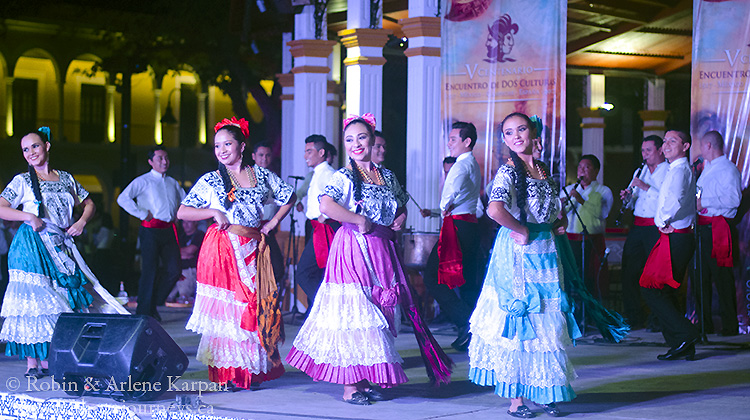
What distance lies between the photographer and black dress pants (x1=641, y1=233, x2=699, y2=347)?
7.44m

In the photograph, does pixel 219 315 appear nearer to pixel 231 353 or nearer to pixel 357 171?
pixel 231 353

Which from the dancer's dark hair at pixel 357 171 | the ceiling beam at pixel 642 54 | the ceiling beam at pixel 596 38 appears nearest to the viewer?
the dancer's dark hair at pixel 357 171

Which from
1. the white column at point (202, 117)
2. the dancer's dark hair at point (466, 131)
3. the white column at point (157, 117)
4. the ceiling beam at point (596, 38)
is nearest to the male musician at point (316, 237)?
the dancer's dark hair at point (466, 131)

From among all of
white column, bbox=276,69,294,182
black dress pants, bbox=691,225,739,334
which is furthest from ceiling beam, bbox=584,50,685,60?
black dress pants, bbox=691,225,739,334

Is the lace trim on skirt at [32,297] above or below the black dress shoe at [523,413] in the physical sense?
above


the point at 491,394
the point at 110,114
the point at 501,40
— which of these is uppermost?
the point at 110,114

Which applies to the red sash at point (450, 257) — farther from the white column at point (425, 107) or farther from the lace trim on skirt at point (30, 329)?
the lace trim on skirt at point (30, 329)

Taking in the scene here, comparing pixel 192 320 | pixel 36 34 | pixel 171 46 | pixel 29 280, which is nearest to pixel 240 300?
pixel 192 320

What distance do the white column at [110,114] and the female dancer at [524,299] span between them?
2834 centimetres

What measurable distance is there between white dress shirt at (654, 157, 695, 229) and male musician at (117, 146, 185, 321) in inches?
205

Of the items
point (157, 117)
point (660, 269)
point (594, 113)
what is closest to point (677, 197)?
point (660, 269)

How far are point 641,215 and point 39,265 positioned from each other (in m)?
5.55

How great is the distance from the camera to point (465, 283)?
323 inches

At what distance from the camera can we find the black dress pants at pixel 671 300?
7.44m
